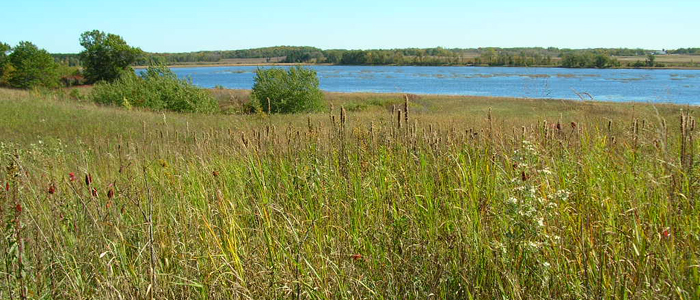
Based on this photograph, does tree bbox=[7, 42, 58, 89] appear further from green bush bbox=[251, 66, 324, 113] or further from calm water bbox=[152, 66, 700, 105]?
green bush bbox=[251, 66, 324, 113]

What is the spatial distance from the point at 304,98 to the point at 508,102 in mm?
18981

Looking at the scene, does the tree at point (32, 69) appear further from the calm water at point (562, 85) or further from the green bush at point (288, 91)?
the green bush at point (288, 91)

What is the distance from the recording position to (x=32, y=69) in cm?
7956

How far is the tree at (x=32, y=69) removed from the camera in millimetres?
79562

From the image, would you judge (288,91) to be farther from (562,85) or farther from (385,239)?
(562,85)

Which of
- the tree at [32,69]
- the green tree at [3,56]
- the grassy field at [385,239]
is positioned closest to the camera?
the grassy field at [385,239]

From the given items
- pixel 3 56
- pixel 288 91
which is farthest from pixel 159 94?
pixel 3 56

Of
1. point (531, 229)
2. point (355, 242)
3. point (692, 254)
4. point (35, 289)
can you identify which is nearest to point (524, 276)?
point (531, 229)

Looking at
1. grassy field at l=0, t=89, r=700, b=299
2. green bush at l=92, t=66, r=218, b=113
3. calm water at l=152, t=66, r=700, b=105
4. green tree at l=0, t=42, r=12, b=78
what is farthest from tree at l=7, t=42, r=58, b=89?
grassy field at l=0, t=89, r=700, b=299

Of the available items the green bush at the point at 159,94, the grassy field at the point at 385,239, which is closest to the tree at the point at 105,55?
A: the green bush at the point at 159,94

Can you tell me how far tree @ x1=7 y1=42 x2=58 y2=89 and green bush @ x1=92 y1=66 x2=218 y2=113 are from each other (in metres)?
48.3

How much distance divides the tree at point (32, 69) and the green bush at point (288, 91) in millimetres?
54998

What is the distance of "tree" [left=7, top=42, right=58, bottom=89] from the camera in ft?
261

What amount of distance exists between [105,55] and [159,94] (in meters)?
62.9
